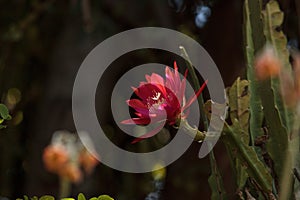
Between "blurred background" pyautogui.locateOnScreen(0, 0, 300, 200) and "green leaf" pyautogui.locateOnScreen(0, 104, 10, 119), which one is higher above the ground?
"blurred background" pyautogui.locateOnScreen(0, 0, 300, 200)

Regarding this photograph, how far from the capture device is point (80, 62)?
2.00 meters

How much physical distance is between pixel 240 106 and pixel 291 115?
0.06m

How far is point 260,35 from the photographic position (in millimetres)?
780

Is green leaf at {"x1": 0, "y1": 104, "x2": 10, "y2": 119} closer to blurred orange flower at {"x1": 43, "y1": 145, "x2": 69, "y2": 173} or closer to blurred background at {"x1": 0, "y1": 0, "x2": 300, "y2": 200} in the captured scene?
blurred orange flower at {"x1": 43, "y1": 145, "x2": 69, "y2": 173}

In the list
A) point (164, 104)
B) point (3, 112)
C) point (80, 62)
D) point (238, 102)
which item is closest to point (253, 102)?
point (238, 102)

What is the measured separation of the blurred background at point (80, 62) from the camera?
6.37 feet

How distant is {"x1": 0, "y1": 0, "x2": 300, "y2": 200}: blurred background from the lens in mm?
1941

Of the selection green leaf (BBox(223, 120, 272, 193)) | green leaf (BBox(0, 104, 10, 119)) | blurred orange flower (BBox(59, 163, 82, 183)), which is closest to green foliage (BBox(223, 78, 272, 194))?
Result: green leaf (BBox(223, 120, 272, 193))

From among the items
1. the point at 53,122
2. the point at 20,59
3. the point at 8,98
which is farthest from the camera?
the point at 20,59

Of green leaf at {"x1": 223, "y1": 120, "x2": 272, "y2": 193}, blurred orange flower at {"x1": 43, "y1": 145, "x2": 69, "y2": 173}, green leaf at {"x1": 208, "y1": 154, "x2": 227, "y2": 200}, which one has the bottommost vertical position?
green leaf at {"x1": 208, "y1": 154, "x2": 227, "y2": 200}

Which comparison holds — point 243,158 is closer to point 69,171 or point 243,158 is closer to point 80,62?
point 69,171

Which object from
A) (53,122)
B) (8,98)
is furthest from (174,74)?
(8,98)

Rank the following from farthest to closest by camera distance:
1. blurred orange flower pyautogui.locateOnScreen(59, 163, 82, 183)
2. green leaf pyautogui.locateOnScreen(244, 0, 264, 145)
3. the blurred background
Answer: the blurred background, blurred orange flower pyautogui.locateOnScreen(59, 163, 82, 183), green leaf pyautogui.locateOnScreen(244, 0, 264, 145)

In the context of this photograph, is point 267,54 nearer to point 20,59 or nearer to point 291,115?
point 291,115
